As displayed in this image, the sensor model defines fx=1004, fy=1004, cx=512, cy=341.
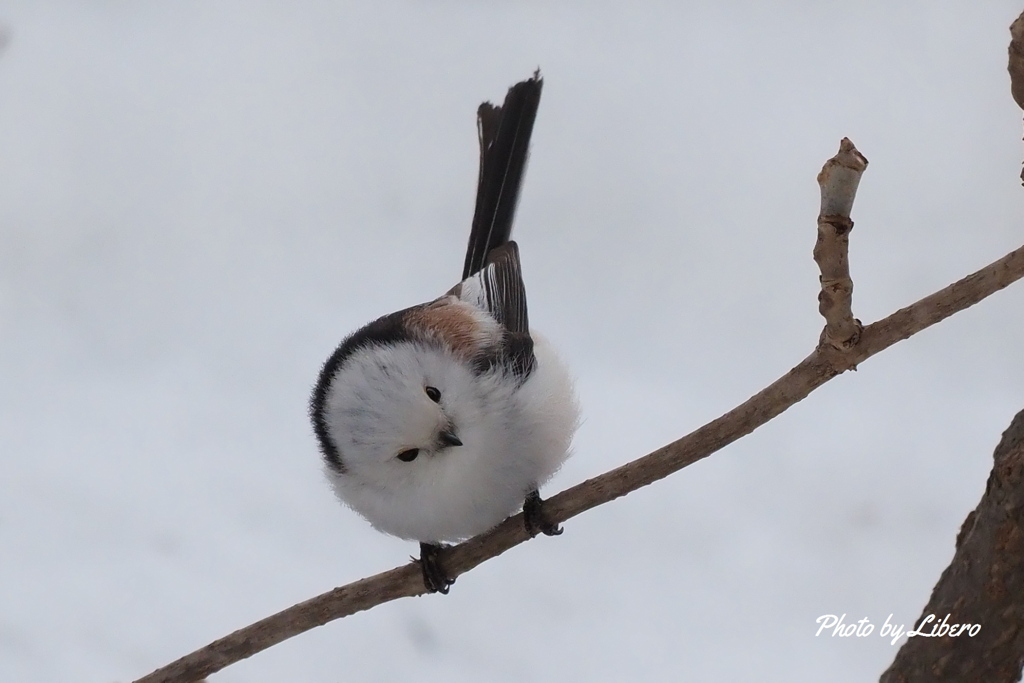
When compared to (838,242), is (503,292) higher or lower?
higher

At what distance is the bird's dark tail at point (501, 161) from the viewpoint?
188cm

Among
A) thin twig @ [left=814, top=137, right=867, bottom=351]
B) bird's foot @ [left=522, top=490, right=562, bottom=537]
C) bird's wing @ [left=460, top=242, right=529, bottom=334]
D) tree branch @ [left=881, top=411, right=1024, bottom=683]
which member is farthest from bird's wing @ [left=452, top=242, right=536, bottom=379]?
tree branch @ [left=881, top=411, right=1024, bottom=683]

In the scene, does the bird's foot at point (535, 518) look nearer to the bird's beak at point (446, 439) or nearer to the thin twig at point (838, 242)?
the bird's beak at point (446, 439)

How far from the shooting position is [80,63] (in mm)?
3045

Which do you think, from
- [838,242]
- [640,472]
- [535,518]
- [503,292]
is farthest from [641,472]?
[503,292]

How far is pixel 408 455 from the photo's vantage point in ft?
4.65

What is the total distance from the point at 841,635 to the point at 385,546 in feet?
3.69

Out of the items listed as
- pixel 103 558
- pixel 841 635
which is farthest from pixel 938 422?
pixel 103 558

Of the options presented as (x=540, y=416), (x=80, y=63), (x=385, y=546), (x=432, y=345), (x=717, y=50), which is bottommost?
(x=540, y=416)

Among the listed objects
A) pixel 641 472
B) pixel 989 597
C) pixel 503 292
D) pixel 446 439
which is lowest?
pixel 989 597

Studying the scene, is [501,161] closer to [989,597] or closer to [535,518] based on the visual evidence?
[535,518]

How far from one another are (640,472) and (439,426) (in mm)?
284

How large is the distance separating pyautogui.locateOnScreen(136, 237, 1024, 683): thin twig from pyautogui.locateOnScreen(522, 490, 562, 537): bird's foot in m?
0.01

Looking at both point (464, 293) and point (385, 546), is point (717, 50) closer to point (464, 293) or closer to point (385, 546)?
point (464, 293)
